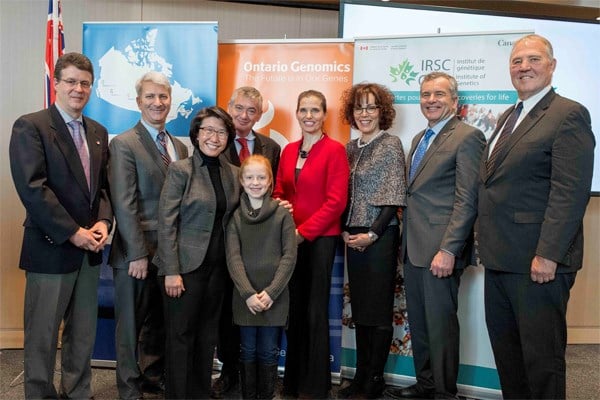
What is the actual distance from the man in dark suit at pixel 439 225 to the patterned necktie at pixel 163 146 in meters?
1.30

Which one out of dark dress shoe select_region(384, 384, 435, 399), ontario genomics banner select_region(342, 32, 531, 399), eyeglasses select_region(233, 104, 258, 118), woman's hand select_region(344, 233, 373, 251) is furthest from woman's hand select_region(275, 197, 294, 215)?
dark dress shoe select_region(384, 384, 435, 399)

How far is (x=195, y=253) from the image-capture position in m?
2.32

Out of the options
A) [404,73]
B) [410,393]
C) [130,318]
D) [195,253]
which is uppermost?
[404,73]

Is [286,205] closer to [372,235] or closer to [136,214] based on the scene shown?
[372,235]

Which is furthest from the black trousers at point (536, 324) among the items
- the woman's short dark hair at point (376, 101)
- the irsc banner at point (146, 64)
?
the irsc banner at point (146, 64)

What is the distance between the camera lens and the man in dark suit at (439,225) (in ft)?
8.05

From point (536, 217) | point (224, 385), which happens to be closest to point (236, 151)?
point (224, 385)

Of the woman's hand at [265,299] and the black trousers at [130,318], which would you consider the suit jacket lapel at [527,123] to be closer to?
the woman's hand at [265,299]

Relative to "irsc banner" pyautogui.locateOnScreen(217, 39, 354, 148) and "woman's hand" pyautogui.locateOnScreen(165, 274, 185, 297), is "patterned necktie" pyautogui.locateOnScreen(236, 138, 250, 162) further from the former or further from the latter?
"woman's hand" pyautogui.locateOnScreen(165, 274, 185, 297)

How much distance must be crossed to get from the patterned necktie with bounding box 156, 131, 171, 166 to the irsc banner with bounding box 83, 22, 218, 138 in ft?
2.05

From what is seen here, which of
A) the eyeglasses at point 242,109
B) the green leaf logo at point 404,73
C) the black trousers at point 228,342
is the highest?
the green leaf logo at point 404,73

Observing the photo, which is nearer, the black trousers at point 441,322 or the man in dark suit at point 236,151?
the black trousers at point 441,322

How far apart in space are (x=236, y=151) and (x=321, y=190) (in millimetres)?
555

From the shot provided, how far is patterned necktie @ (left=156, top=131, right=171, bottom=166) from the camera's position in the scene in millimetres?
2627
